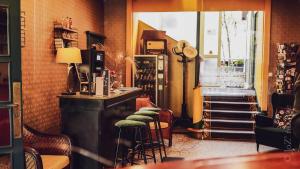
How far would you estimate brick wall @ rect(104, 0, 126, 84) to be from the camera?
8852 millimetres

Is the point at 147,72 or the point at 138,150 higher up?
the point at 147,72

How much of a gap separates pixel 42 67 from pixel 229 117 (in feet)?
17.3

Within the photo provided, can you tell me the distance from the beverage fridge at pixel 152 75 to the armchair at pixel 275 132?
9.42ft

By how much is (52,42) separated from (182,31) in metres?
6.33

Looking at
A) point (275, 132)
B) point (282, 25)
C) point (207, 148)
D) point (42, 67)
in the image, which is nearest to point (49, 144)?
point (42, 67)

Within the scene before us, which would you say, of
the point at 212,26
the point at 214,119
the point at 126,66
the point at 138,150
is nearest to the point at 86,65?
the point at 138,150

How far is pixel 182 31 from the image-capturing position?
37.2ft

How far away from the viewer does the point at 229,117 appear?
29.5 feet

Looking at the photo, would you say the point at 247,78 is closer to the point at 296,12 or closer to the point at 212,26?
the point at 212,26

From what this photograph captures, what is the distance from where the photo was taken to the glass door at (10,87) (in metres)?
2.77

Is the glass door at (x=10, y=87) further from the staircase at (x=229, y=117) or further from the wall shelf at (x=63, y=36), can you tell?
the staircase at (x=229, y=117)

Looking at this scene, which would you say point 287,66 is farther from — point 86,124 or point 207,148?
point 86,124

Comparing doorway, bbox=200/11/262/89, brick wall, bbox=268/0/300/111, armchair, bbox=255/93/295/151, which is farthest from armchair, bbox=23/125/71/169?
doorway, bbox=200/11/262/89

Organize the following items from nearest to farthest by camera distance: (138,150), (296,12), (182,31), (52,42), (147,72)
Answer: (52,42) < (138,150) < (296,12) < (147,72) < (182,31)
